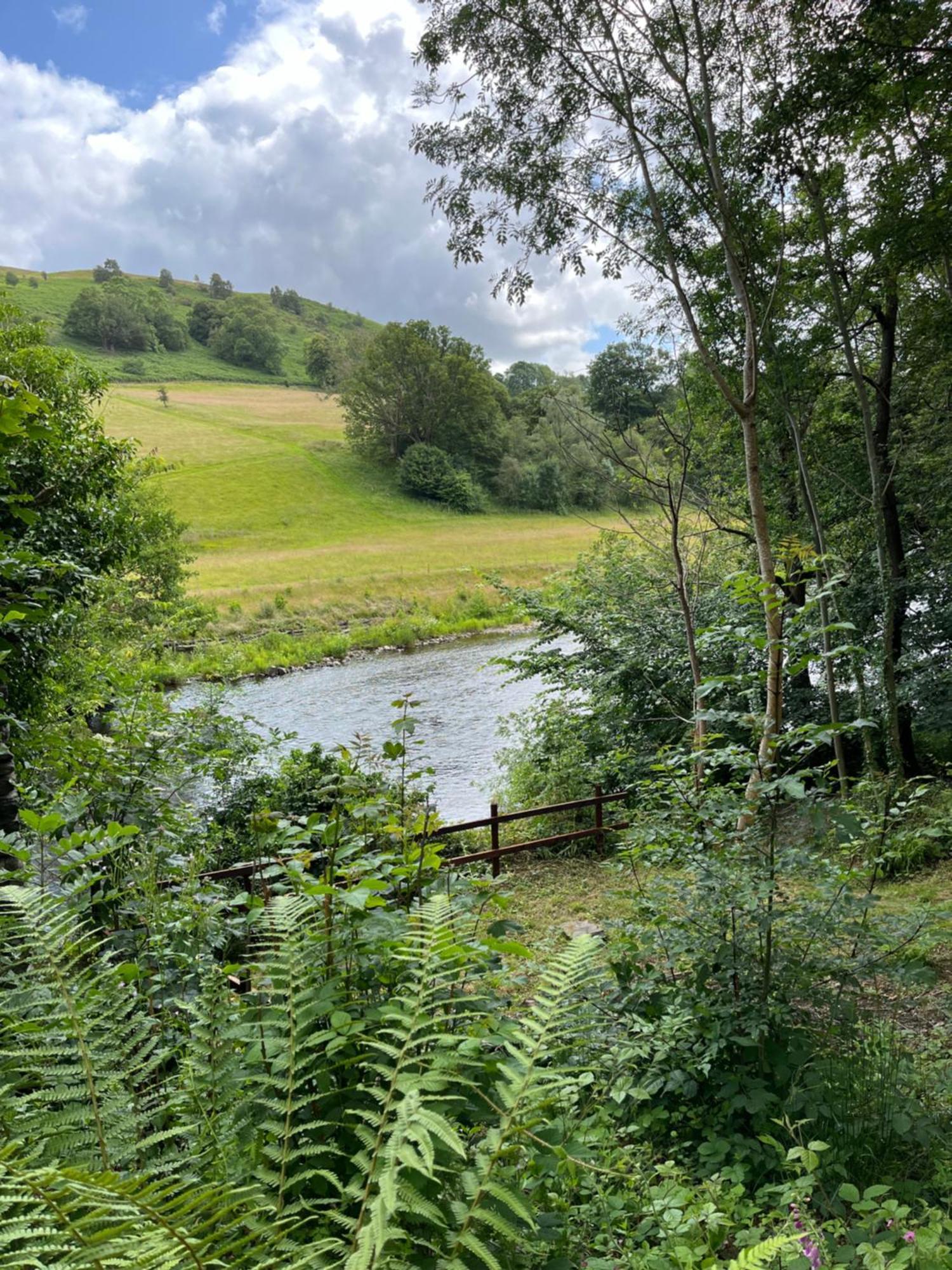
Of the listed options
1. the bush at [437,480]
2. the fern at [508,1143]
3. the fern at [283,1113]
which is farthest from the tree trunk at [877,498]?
the bush at [437,480]

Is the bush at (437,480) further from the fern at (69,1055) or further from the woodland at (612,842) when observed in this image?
the fern at (69,1055)

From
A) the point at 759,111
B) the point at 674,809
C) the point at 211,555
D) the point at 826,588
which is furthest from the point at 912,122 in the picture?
the point at 211,555

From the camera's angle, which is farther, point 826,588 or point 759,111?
point 759,111

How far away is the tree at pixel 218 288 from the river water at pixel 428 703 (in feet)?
394

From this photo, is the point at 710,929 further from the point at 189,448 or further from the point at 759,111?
the point at 189,448

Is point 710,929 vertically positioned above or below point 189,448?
below

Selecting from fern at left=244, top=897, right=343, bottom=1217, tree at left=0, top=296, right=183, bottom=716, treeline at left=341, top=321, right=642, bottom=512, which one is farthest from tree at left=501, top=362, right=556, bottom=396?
fern at left=244, top=897, right=343, bottom=1217

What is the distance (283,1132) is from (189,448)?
2457 inches

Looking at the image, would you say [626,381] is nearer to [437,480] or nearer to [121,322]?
[437,480]

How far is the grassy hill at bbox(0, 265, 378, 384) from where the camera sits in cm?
8362

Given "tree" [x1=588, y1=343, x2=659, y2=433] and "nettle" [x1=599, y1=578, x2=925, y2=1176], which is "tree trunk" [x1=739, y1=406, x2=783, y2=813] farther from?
"tree" [x1=588, y1=343, x2=659, y2=433]

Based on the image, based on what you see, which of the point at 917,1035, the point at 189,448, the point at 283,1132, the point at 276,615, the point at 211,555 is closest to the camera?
the point at 283,1132

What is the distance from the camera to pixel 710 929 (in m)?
3.16

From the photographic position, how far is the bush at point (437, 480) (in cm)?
5675
